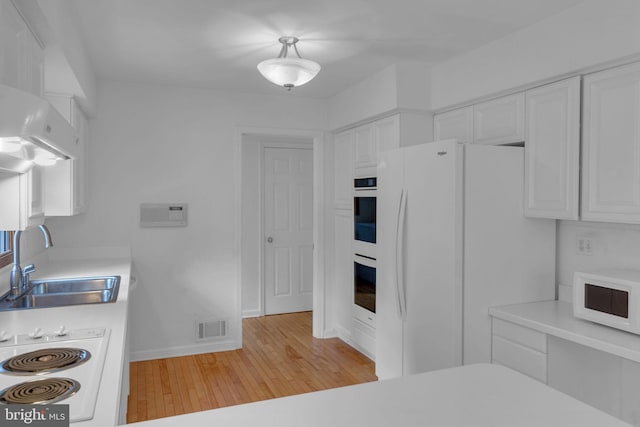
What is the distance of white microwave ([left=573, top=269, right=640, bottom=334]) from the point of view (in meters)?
2.11

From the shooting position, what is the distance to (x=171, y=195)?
4.04 m

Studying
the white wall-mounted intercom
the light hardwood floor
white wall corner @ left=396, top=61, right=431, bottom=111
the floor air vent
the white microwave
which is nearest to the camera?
the white microwave

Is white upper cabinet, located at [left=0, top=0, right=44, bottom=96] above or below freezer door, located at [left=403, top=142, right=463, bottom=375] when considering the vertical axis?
above

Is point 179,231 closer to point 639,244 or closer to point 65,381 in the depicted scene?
point 65,381

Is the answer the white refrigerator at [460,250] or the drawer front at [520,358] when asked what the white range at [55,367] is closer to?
the white refrigerator at [460,250]

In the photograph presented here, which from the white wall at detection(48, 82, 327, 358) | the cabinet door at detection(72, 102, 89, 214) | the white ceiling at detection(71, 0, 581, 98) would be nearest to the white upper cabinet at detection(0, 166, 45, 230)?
the cabinet door at detection(72, 102, 89, 214)

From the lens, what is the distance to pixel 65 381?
132 centimetres

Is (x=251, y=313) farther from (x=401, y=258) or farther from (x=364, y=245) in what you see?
(x=401, y=258)

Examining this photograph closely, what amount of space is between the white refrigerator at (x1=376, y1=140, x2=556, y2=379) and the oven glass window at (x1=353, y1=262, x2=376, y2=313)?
87cm

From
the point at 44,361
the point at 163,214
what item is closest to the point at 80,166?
the point at 163,214

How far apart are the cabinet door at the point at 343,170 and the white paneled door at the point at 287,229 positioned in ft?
3.70

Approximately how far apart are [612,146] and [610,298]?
2.49 ft

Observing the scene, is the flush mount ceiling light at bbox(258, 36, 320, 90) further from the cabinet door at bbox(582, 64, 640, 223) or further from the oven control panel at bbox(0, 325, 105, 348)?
the oven control panel at bbox(0, 325, 105, 348)

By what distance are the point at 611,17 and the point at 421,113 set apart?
59.6 inches
